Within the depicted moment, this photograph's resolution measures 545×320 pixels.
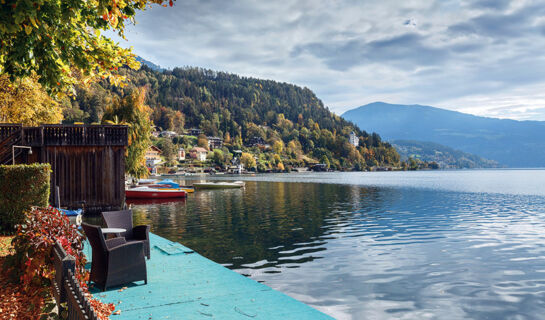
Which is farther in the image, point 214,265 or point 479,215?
point 479,215

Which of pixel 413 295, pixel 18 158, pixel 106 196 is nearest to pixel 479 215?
pixel 413 295

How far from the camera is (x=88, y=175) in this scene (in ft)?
68.7

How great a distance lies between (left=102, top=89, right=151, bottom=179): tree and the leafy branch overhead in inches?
1029

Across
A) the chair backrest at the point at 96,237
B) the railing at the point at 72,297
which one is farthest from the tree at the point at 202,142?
the railing at the point at 72,297

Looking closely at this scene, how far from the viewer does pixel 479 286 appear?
399 inches

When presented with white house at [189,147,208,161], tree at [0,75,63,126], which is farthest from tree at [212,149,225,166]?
tree at [0,75,63,126]

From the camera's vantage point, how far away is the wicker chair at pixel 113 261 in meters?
6.85

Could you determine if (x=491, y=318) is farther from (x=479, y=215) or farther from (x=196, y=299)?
(x=479, y=215)

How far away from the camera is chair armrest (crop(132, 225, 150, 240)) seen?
28.8 ft

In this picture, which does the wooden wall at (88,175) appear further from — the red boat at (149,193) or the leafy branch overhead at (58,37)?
the red boat at (149,193)

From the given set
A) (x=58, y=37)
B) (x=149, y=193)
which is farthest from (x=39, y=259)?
(x=149, y=193)

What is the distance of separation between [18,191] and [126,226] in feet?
19.7

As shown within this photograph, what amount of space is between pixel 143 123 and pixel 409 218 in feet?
83.0

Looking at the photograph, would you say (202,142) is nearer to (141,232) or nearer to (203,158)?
(203,158)
